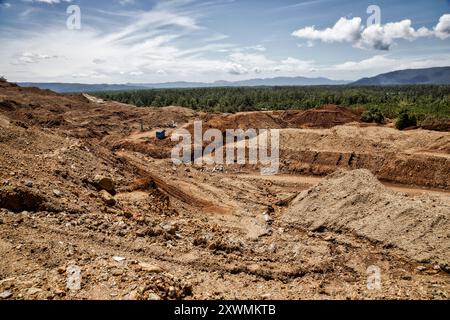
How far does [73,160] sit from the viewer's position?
14.4m

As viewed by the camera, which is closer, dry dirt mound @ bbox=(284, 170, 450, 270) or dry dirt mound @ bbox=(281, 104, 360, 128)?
dry dirt mound @ bbox=(284, 170, 450, 270)

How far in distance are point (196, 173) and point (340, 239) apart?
11.5 m

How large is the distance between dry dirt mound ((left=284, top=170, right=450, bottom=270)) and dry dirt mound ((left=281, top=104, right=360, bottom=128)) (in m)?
21.2

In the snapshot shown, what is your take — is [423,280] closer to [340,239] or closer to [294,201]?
[340,239]

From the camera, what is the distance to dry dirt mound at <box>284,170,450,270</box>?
11.3 m

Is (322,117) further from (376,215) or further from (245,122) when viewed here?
(376,215)

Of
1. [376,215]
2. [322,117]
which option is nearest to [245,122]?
[322,117]

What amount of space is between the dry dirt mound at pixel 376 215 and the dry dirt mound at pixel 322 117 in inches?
834

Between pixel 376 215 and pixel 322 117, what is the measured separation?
25.2 m

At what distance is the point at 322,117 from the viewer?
37.0 meters

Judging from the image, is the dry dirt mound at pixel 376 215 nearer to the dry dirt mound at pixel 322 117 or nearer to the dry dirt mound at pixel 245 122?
the dry dirt mound at pixel 245 122

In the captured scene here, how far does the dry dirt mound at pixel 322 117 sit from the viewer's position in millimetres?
36250

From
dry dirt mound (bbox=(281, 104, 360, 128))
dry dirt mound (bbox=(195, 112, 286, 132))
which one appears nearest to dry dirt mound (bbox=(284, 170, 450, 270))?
dry dirt mound (bbox=(195, 112, 286, 132))

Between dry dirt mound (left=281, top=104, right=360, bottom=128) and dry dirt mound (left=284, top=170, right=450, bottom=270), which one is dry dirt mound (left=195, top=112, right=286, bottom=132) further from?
dry dirt mound (left=284, top=170, right=450, bottom=270)
